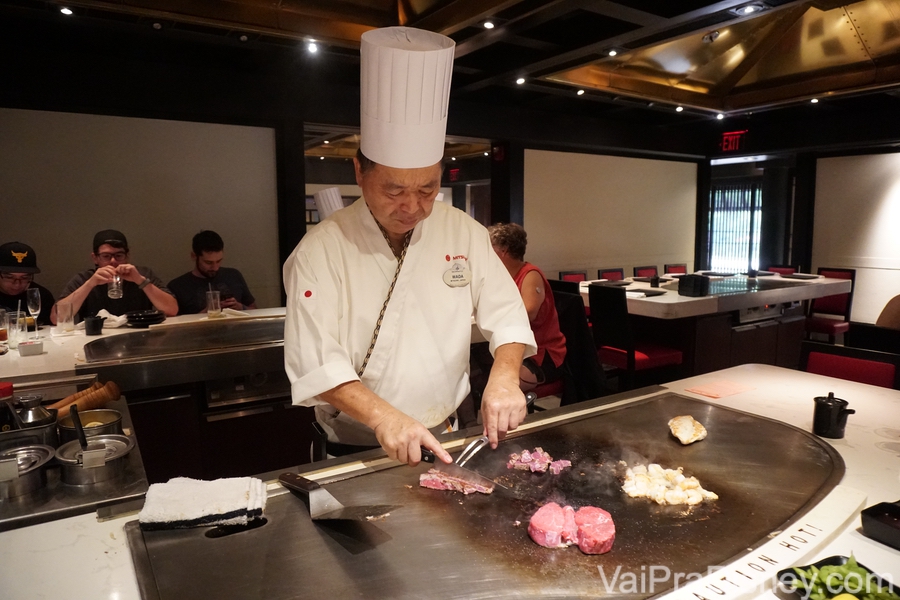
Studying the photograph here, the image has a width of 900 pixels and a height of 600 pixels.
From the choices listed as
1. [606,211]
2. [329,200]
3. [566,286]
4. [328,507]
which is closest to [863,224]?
[606,211]

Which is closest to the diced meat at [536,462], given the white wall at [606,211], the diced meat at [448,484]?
the diced meat at [448,484]

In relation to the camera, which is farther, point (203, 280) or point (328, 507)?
point (203, 280)

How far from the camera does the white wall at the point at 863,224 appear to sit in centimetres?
705

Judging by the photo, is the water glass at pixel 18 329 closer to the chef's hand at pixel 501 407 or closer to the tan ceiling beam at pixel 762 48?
the chef's hand at pixel 501 407

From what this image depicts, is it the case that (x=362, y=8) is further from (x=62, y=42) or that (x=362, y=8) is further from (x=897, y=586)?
(x=897, y=586)

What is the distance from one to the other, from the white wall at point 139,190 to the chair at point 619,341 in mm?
2800

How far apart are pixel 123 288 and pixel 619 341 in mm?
3218

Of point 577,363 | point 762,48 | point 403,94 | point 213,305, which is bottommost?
point 577,363

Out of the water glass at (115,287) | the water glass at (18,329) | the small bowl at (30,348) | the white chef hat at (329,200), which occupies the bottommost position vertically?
the small bowl at (30,348)

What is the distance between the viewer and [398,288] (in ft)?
5.04

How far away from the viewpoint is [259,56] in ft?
14.1

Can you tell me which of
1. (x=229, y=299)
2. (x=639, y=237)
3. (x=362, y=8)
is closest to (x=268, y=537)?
(x=362, y=8)

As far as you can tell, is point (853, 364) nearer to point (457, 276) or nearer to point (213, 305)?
point (457, 276)

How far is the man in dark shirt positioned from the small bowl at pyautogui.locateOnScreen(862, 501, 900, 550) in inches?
147
